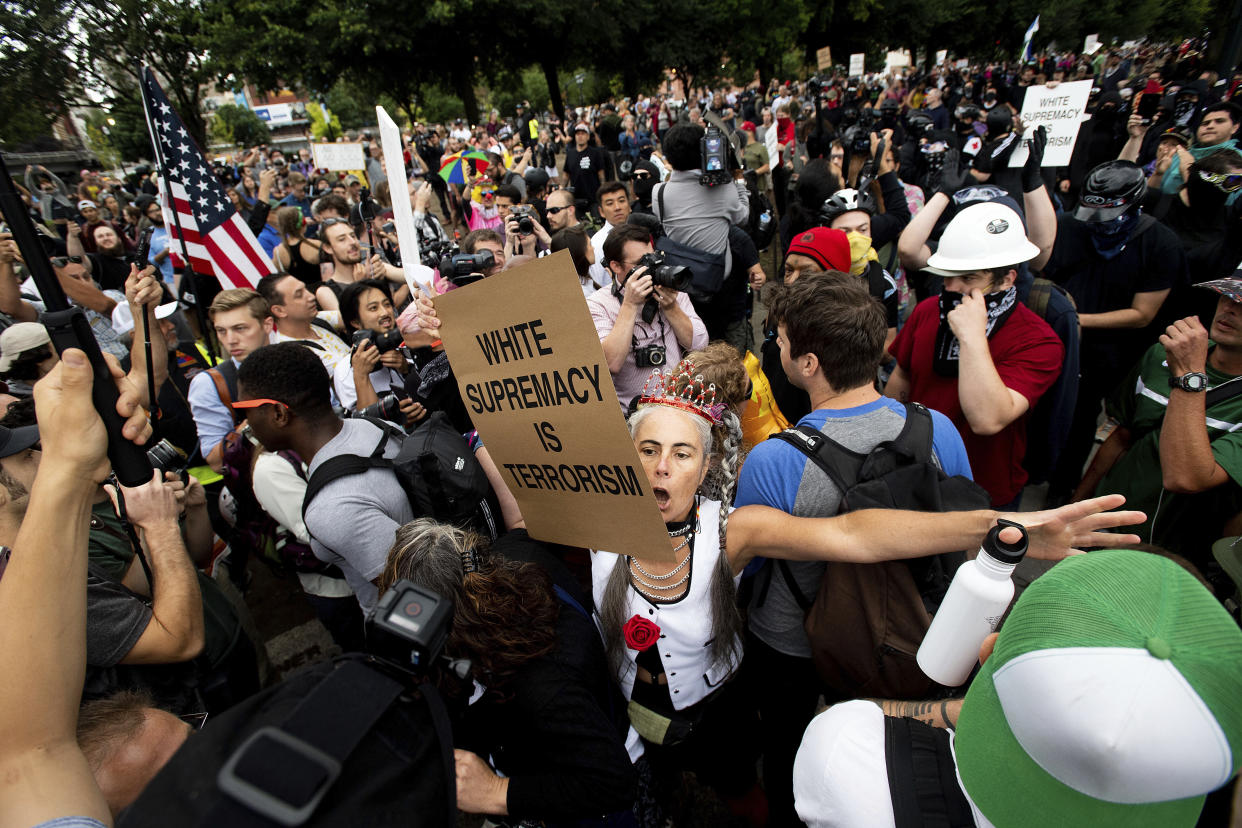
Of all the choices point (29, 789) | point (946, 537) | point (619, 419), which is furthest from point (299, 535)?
point (946, 537)

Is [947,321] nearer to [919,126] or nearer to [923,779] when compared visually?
[923,779]

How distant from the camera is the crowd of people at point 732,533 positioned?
846 millimetres

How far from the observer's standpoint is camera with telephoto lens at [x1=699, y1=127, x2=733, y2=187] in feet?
12.5

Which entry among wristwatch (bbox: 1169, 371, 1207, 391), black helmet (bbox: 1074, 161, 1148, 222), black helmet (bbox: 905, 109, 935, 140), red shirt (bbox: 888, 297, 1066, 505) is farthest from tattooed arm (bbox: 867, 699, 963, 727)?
black helmet (bbox: 905, 109, 935, 140)

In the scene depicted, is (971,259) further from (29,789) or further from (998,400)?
(29,789)

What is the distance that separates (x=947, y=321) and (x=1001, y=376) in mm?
301

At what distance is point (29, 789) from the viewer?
99 cm

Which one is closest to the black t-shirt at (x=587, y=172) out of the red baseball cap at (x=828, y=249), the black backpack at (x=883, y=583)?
the red baseball cap at (x=828, y=249)

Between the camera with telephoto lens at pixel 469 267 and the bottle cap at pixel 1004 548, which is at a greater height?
the camera with telephoto lens at pixel 469 267

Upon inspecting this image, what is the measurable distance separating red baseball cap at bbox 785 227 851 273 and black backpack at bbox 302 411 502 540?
2.00 meters

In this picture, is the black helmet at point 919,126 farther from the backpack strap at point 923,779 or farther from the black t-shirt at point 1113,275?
the backpack strap at point 923,779

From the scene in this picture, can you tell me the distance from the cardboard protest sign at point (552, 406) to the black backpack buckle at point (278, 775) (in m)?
0.86

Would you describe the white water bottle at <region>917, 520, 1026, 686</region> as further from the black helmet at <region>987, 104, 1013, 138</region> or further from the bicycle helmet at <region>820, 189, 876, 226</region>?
the black helmet at <region>987, 104, 1013, 138</region>

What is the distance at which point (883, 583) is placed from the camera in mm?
1574
